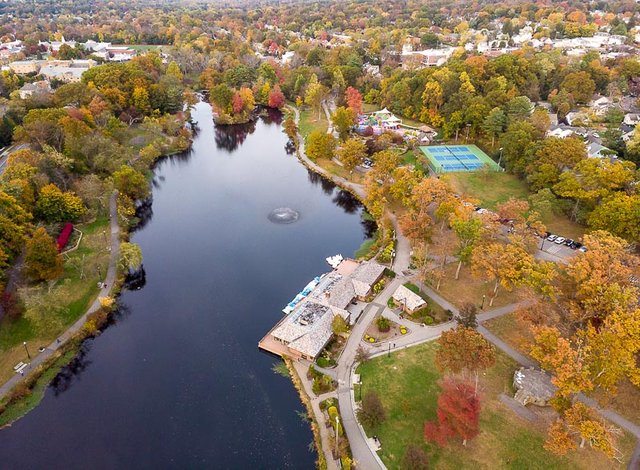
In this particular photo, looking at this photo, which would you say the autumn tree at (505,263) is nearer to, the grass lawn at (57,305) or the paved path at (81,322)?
the paved path at (81,322)

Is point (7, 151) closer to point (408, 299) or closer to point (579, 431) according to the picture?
point (408, 299)

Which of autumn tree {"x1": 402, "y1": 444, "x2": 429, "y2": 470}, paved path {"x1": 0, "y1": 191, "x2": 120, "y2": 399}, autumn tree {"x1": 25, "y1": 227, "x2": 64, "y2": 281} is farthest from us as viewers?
autumn tree {"x1": 25, "y1": 227, "x2": 64, "y2": 281}

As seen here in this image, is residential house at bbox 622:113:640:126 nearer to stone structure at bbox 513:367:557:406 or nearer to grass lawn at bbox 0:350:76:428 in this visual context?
stone structure at bbox 513:367:557:406

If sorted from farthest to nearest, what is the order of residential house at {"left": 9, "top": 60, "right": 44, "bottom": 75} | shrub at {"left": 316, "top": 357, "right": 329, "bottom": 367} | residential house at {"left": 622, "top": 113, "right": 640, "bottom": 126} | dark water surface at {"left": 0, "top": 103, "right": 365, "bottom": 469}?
1. residential house at {"left": 9, "top": 60, "right": 44, "bottom": 75}
2. residential house at {"left": 622, "top": 113, "right": 640, "bottom": 126}
3. shrub at {"left": 316, "top": 357, "right": 329, "bottom": 367}
4. dark water surface at {"left": 0, "top": 103, "right": 365, "bottom": 469}

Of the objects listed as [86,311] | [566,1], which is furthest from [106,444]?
[566,1]

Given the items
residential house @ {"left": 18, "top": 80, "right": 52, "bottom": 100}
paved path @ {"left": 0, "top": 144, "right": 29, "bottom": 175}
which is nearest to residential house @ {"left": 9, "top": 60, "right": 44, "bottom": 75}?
residential house @ {"left": 18, "top": 80, "right": 52, "bottom": 100}

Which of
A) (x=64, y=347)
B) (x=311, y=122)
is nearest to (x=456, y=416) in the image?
(x=64, y=347)

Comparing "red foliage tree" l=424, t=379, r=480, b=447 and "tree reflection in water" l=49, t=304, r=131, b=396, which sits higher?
"red foliage tree" l=424, t=379, r=480, b=447
